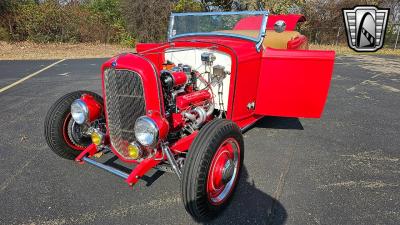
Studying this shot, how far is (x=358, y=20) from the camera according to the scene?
573 inches

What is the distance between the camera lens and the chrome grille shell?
2566 millimetres

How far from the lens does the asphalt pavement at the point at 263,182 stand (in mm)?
2512

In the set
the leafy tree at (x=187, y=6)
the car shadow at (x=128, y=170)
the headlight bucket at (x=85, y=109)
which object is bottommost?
the car shadow at (x=128, y=170)

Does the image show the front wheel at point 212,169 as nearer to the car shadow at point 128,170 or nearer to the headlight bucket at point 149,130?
the headlight bucket at point 149,130

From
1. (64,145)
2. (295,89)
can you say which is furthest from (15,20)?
(295,89)

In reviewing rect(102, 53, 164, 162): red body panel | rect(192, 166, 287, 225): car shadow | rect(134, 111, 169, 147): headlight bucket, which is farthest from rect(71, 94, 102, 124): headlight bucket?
rect(192, 166, 287, 225): car shadow

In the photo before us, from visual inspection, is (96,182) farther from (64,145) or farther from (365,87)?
(365,87)

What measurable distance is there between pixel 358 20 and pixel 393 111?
11131 millimetres

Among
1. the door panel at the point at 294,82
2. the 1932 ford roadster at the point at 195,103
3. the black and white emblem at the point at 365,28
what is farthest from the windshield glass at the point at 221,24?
the black and white emblem at the point at 365,28


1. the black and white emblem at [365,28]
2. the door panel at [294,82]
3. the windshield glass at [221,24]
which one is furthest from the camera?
the black and white emblem at [365,28]

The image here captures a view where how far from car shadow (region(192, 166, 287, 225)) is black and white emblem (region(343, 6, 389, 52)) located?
1357cm

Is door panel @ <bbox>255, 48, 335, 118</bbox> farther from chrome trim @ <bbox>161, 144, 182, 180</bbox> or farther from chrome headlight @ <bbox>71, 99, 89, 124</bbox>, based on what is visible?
chrome headlight @ <bbox>71, 99, 89, 124</bbox>

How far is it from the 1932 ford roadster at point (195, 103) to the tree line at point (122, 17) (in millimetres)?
13481

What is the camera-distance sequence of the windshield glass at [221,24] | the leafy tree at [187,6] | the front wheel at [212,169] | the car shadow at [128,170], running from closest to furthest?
the front wheel at [212,169]
the car shadow at [128,170]
the windshield glass at [221,24]
the leafy tree at [187,6]
